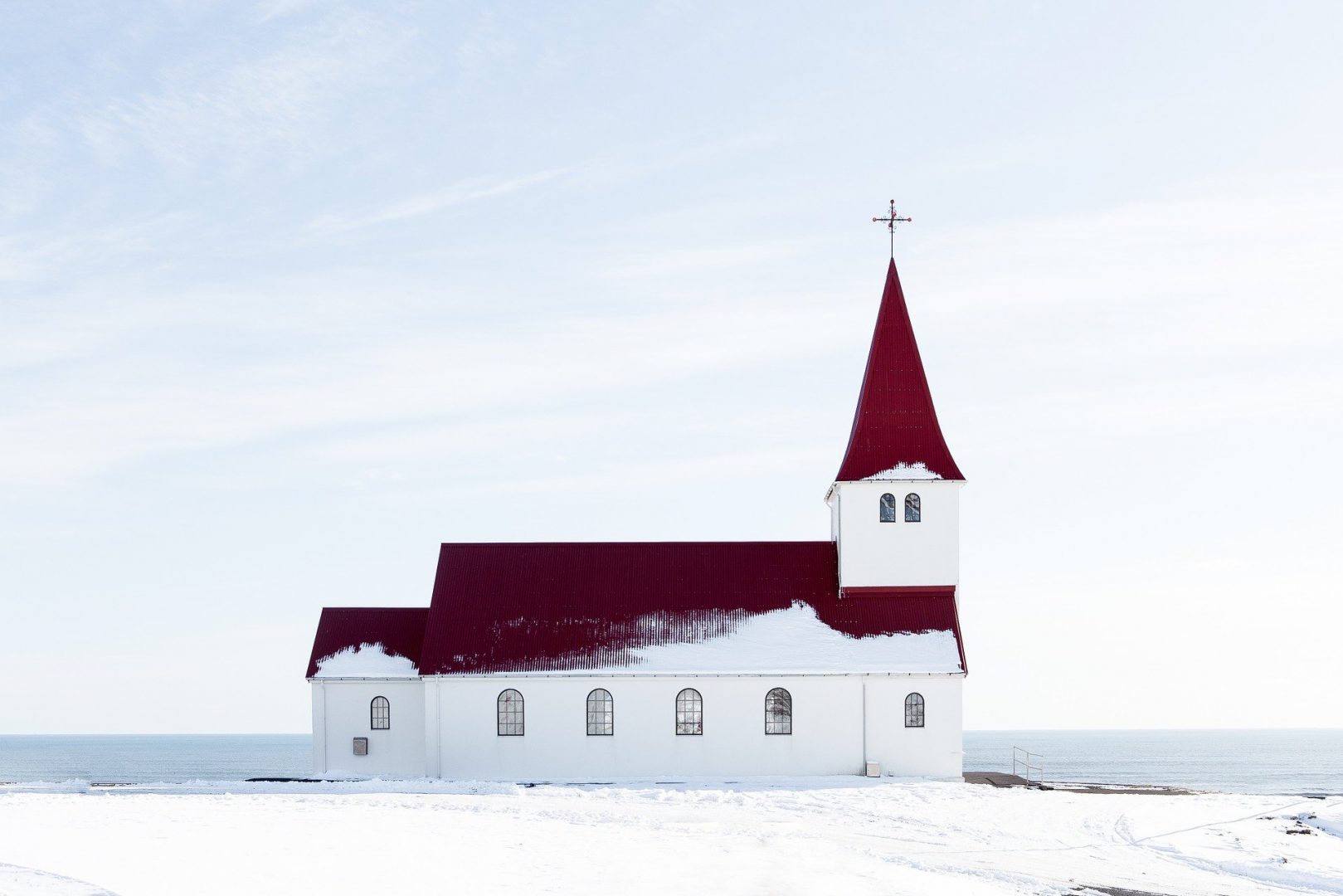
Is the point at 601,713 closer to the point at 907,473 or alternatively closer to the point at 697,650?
the point at 697,650

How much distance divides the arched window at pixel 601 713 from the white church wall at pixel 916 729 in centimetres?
752

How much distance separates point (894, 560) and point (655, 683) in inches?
327

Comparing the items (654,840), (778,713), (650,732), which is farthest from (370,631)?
(654,840)

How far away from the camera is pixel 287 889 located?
742 inches

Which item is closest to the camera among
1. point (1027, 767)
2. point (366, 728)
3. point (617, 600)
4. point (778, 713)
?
point (778, 713)

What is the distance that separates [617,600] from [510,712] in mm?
4820

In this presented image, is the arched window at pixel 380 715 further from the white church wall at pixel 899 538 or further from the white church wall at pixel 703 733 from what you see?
the white church wall at pixel 899 538

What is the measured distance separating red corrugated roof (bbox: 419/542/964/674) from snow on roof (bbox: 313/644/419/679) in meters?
1.47

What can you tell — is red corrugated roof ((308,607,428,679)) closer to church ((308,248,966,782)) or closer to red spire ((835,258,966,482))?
church ((308,248,966,782))

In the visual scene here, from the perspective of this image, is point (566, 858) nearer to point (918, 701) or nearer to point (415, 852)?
point (415, 852)

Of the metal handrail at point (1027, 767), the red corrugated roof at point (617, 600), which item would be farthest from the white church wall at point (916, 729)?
the metal handrail at point (1027, 767)

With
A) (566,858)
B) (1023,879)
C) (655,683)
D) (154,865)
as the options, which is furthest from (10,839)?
(655,683)

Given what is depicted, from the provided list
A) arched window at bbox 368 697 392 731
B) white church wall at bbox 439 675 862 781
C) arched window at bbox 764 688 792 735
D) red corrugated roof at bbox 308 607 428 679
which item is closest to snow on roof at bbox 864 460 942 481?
white church wall at bbox 439 675 862 781

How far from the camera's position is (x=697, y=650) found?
134 feet
